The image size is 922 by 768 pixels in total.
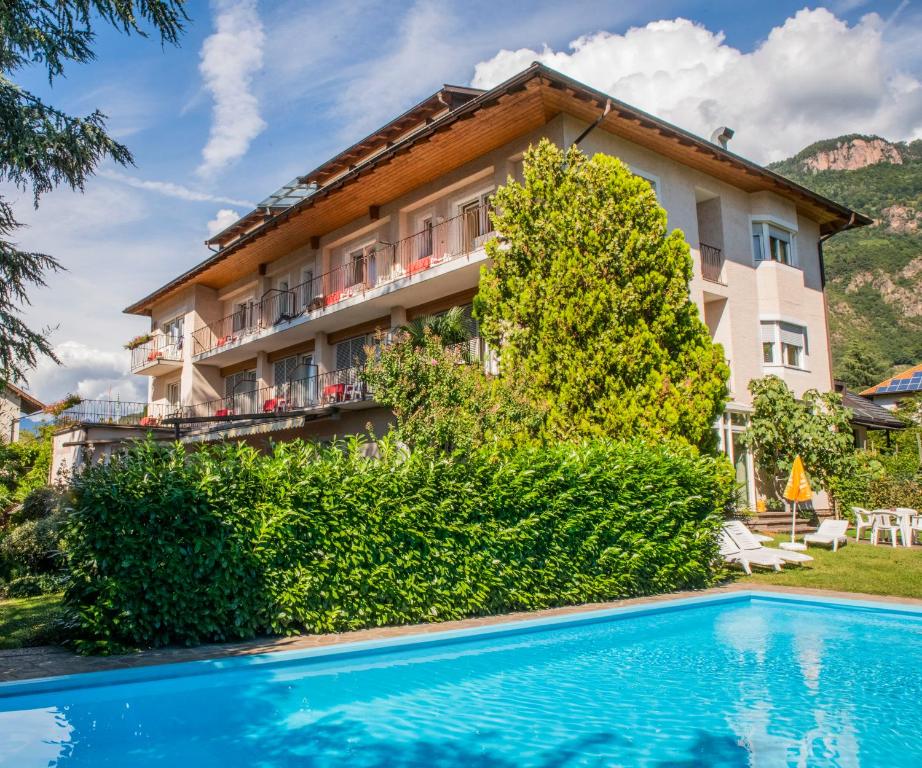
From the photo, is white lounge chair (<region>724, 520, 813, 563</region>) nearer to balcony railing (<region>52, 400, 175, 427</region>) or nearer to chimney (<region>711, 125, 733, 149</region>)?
chimney (<region>711, 125, 733, 149</region>)

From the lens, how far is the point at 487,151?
64.1ft

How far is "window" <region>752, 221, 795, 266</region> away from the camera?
23781 millimetres

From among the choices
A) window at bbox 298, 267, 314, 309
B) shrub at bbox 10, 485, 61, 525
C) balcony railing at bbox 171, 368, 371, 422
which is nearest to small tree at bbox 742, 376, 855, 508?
balcony railing at bbox 171, 368, 371, 422

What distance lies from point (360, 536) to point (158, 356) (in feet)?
89.6

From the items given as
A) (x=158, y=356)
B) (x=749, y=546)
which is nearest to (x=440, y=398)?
(x=749, y=546)

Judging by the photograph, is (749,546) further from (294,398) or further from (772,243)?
(294,398)

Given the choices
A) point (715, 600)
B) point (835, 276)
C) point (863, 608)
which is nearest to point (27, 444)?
point (715, 600)

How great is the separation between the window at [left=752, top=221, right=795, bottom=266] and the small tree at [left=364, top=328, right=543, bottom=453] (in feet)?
47.1

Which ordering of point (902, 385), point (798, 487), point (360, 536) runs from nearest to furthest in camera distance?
point (360, 536)
point (798, 487)
point (902, 385)

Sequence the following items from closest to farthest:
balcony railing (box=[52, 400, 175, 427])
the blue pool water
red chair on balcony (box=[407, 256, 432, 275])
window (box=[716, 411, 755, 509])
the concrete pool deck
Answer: the blue pool water, the concrete pool deck, red chair on balcony (box=[407, 256, 432, 275]), window (box=[716, 411, 755, 509]), balcony railing (box=[52, 400, 175, 427])

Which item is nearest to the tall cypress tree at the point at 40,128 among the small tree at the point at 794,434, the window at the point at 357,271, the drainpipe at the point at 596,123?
the drainpipe at the point at 596,123

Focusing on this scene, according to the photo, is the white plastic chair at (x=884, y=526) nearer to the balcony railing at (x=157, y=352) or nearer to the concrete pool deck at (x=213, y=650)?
the concrete pool deck at (x=213, y=650)

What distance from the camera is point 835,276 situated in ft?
269

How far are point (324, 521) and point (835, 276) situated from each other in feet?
281
